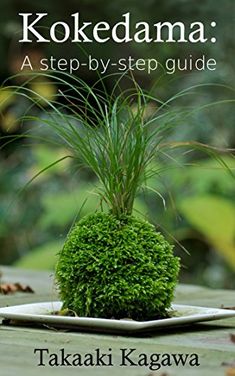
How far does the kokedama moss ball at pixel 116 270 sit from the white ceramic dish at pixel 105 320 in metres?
0.05

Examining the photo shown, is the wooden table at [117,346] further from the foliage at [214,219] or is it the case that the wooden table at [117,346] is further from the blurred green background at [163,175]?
the blurred green background at [163,175]

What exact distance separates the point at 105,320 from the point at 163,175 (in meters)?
3.74

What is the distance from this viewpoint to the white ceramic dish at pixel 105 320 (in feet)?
8.25

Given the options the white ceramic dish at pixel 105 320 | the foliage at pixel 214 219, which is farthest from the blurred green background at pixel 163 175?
the white ceramic dish at pixel 105 320

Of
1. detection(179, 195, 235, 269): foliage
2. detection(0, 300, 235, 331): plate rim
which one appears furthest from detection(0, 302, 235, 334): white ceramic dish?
detection(179, 195, 235, 269): foliage

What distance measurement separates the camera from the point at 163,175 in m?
6.23

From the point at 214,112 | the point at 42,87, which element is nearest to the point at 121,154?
the point at 214,112

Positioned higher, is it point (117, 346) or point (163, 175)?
point (163, 175)

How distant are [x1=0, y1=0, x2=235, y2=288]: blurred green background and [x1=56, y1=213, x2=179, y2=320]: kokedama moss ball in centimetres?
284

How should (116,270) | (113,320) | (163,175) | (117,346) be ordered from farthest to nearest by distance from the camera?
(163,175)
(116,270)
(113,320)
(117,346)

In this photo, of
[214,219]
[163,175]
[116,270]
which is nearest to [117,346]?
[116,270]

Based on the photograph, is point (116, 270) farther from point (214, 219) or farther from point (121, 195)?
point (214, 219)

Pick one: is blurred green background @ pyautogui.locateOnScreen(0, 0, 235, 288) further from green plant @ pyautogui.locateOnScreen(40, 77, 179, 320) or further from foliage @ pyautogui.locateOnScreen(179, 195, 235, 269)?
green plant @ pyautogui.locateOnScreen(40, 77, 179, 320)

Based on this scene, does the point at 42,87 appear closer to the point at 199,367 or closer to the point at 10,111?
the point at 10,111
